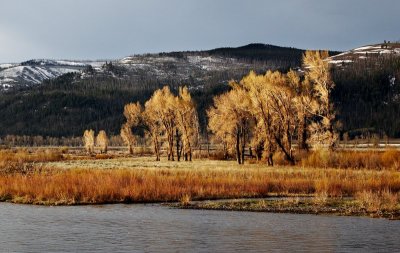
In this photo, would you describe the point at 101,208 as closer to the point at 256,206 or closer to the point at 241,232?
the point at 256,206

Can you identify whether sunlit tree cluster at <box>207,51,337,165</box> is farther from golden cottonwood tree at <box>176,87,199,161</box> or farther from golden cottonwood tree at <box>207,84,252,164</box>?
golden cottonwood tree at <box>176,87,199,161</box>

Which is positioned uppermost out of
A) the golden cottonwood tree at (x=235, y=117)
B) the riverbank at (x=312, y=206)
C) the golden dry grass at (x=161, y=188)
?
the golden cottonwood tree at (x=235, y=117)

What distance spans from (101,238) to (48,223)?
17.5 feet

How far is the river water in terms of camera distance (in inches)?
790

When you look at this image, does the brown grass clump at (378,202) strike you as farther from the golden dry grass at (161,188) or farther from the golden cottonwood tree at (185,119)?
the golden cottonwood tree at (185,119)

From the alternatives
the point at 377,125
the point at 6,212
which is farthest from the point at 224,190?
the point at 377,125

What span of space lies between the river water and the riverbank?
1.35 m

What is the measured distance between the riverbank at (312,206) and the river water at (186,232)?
135 cm

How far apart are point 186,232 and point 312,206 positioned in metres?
10.4

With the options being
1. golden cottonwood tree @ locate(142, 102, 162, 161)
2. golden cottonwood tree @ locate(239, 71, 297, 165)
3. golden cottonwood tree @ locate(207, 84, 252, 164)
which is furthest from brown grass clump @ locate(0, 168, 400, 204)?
golden cottonwood tree @ locate(142, 102, 162, 161)

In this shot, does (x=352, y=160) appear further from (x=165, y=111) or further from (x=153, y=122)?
(x=153, y=122)

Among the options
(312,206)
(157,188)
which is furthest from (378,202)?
(157,188)

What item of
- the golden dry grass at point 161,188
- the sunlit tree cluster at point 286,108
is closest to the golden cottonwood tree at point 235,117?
the sunlit tree cluster at point 286,108

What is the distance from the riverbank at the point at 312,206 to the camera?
29000mm
